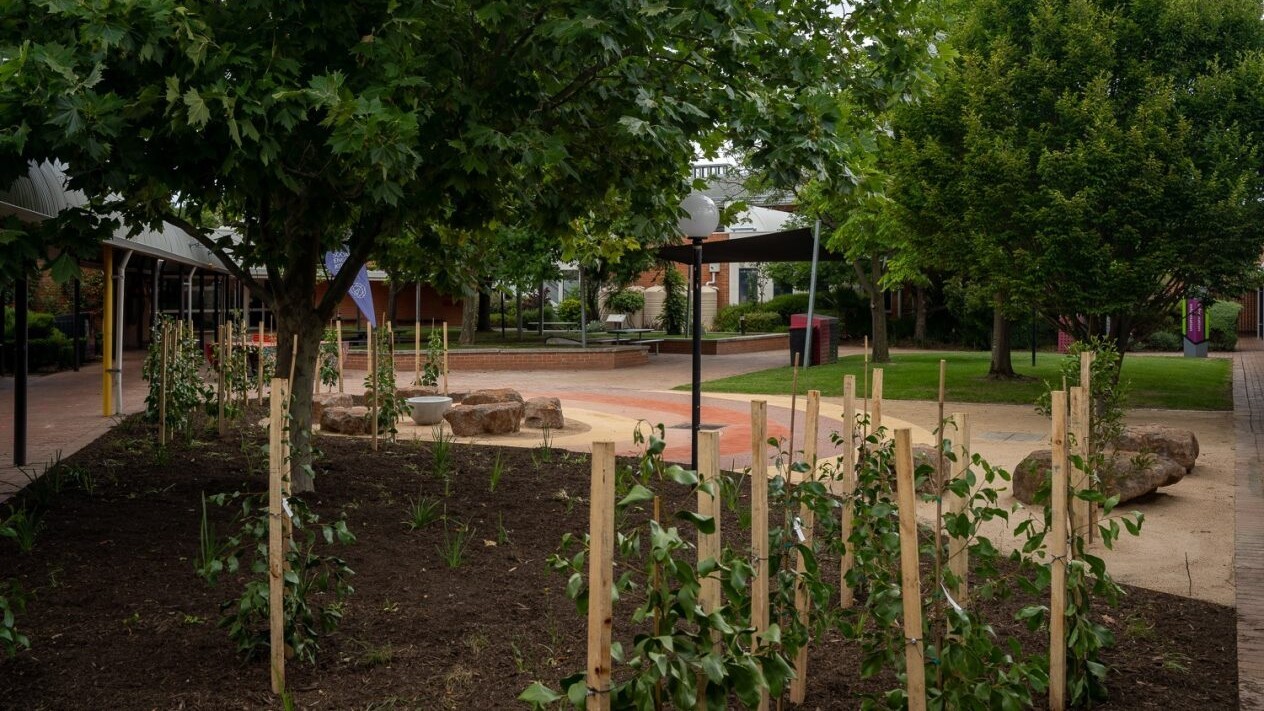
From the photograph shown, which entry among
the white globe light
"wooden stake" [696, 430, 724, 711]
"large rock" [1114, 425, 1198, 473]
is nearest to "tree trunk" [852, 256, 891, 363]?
"large rock" [1114, 425, 1198, 473]

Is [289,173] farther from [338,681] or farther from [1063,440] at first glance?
[1063,440]

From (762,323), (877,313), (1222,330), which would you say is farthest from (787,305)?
(877,313)

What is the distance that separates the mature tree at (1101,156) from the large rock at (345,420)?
25.1ft

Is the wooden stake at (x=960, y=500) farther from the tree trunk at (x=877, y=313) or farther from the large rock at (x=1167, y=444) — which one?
the tree trunk at (x=877, y=313)

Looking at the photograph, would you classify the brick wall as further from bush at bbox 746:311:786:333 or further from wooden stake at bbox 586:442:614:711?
wooden stake at bbox 586:442:614:711

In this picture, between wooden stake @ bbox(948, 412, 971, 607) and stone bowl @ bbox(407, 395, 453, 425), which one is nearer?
wooden stake @ bbox(948, 412, 971, 607)

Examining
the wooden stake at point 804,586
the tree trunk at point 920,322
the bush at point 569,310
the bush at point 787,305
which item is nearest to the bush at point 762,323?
the bush at point 787,305

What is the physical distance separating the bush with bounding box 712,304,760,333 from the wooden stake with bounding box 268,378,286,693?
3547cm

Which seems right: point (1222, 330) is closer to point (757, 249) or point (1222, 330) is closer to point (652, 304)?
point (757, 249)

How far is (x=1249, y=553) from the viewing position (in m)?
6.47

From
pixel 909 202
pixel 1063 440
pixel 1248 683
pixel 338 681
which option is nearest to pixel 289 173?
pixel 338 681

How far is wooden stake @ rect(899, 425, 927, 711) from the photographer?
3176 mm

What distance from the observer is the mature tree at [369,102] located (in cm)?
461

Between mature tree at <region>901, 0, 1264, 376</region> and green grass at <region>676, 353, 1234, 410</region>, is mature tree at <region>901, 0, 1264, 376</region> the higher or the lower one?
the higher one
